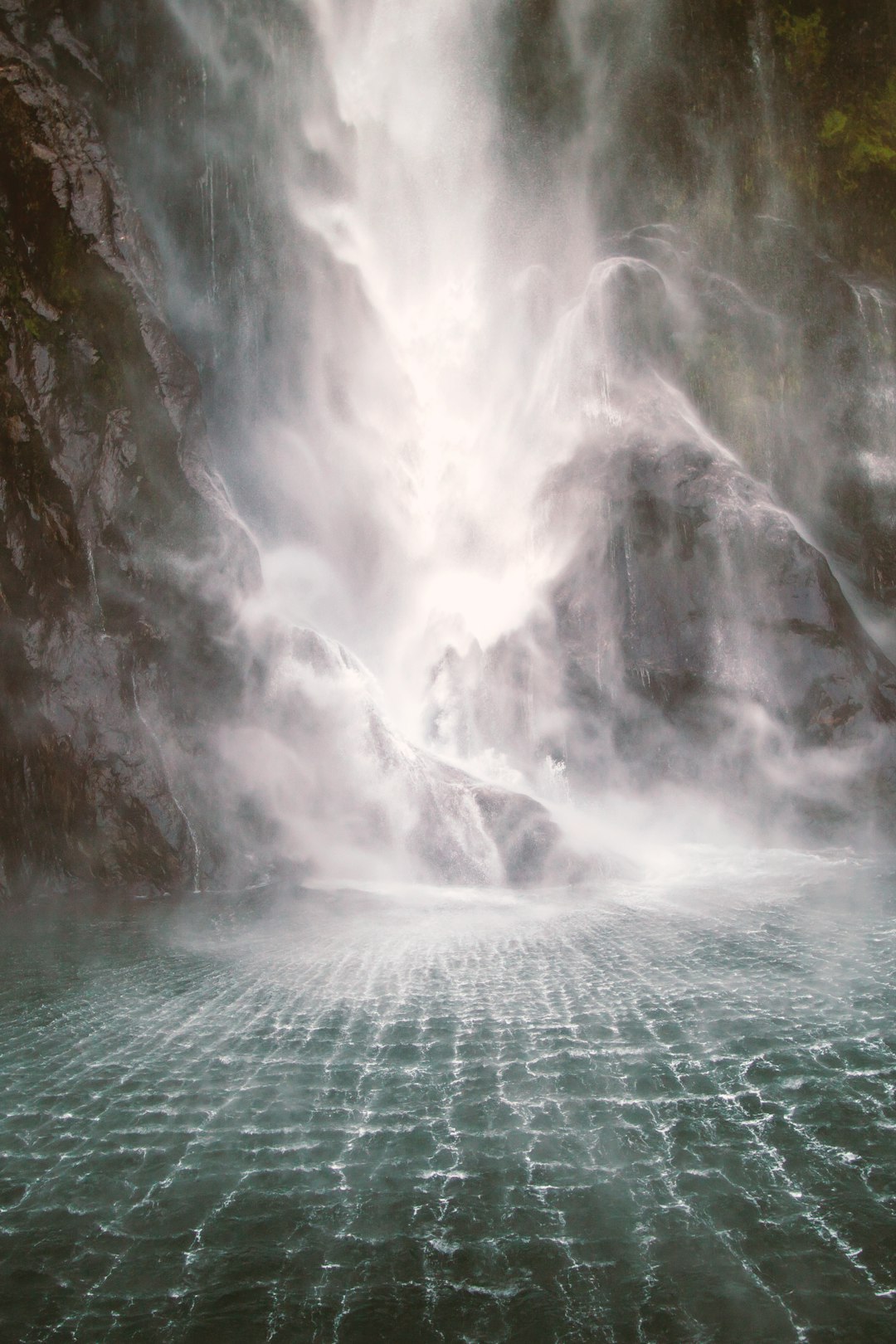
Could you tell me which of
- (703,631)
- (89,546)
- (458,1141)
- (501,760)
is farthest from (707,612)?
(458,1141)

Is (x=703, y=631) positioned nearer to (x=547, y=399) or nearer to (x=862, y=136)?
(x=547, y=399)

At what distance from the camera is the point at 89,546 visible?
19688 mm

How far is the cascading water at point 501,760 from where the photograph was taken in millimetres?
6160

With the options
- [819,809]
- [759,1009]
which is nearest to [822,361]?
[819,809]

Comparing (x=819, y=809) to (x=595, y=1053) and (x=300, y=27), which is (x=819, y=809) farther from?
(x=300, y=27)

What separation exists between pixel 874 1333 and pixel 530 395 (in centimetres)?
2727

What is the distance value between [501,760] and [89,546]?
11.4 m

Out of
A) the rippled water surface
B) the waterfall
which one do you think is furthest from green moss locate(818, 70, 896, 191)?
the rippled water surface

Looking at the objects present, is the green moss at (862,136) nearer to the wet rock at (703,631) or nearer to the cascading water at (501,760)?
the cascading water at (501,760)

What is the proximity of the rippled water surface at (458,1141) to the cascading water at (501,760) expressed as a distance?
0.14ft

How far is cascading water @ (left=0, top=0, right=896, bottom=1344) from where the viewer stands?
20.2 feet

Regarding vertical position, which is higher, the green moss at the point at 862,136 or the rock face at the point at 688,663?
the green moss at the point at 862,136

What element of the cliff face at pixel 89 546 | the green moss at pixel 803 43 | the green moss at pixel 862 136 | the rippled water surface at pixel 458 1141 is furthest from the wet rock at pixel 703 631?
the green moss at pixel 803 43

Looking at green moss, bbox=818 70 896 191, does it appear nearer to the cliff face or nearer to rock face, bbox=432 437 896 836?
rock face, bbox=432 437 896 836
